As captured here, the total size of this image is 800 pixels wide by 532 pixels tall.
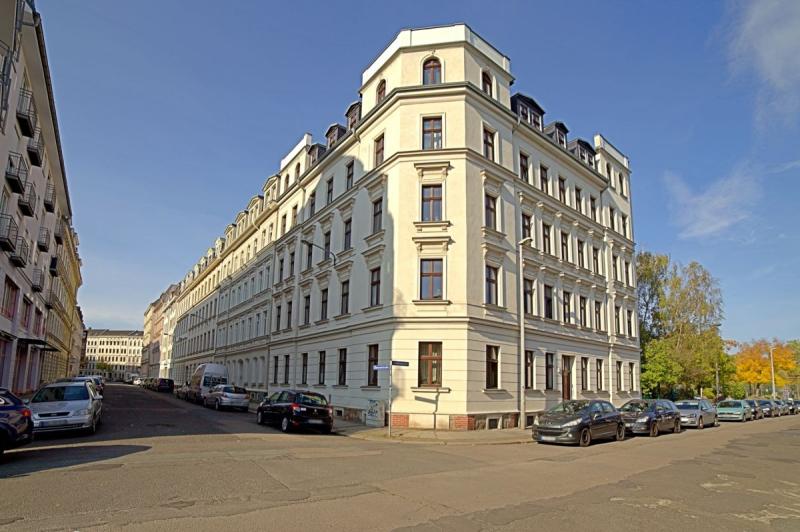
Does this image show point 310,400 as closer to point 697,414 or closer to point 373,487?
point 373,487

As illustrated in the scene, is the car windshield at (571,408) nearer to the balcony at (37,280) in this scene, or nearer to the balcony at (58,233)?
the balcony at (37,280)

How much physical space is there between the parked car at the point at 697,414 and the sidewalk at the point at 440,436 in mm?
12423

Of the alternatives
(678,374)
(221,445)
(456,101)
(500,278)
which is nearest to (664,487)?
(221,445)

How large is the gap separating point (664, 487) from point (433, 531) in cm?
601

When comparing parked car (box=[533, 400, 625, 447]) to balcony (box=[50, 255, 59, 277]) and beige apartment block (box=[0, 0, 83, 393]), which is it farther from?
balcony (box=[50, 255, 59, 277])

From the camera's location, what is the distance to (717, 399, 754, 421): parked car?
117 feet

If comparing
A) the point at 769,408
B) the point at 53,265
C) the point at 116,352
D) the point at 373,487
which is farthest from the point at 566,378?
the point at 116,352

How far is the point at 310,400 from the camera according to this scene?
19.6 m

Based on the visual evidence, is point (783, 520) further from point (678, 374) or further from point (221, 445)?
point (678, 374)

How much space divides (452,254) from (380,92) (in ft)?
32.8

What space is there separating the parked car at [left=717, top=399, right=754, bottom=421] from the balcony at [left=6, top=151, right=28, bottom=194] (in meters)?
44.2

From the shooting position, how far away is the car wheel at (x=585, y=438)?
17.3 metres

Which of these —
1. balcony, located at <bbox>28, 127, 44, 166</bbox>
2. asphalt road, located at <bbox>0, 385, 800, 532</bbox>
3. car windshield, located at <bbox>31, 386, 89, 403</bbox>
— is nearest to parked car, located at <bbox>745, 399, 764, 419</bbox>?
asphalt road, located at <bbox>0, 385, 800, 532</bbox>

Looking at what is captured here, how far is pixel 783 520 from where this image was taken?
25.2 feet
